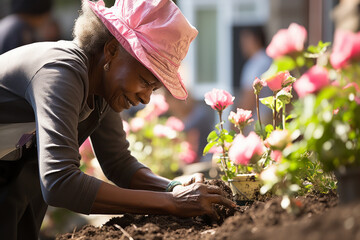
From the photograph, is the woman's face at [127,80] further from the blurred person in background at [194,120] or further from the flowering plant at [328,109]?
the blurred person in background at [194,120]

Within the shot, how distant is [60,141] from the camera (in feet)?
5.99

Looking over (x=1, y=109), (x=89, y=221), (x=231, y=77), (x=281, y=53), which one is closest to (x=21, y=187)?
(x=1, y=109)

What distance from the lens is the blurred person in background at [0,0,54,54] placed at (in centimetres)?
423

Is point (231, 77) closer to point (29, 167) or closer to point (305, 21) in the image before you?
point (305, 21)

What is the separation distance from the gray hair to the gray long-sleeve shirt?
6cm

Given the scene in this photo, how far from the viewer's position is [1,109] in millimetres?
2137

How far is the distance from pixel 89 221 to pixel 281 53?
301cm

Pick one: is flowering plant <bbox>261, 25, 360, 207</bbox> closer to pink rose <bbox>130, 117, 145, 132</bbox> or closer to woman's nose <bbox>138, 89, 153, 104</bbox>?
woman's nose <bbox>138, 89, 153, 104</bbox>

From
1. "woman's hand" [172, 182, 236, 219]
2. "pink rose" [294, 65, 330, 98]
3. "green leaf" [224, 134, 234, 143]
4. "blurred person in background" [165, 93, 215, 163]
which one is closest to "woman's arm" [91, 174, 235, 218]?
"woman's hand" [172, 182, 236, 219]

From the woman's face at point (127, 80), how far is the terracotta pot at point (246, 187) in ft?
1.65

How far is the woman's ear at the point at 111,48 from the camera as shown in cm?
217

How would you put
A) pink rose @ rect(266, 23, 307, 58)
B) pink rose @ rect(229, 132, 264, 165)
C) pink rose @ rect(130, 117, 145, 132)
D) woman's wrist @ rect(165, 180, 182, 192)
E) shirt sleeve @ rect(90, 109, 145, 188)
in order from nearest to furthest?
pink rose @ rect(266, 23, 307, 58), pink rose @ rect(229, 132, 264, 165), woman's wrist @ rect(165, 180, 182, 192), shirt sleeve @ rect(90, 109, 145, 188), pink rose @ rect(130, 117, 145, 132)

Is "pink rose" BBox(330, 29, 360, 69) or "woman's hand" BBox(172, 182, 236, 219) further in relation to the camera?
"woman's hand" BBox(172, 182, 236, 219)

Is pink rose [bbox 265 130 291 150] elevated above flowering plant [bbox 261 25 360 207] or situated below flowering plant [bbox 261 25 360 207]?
below
